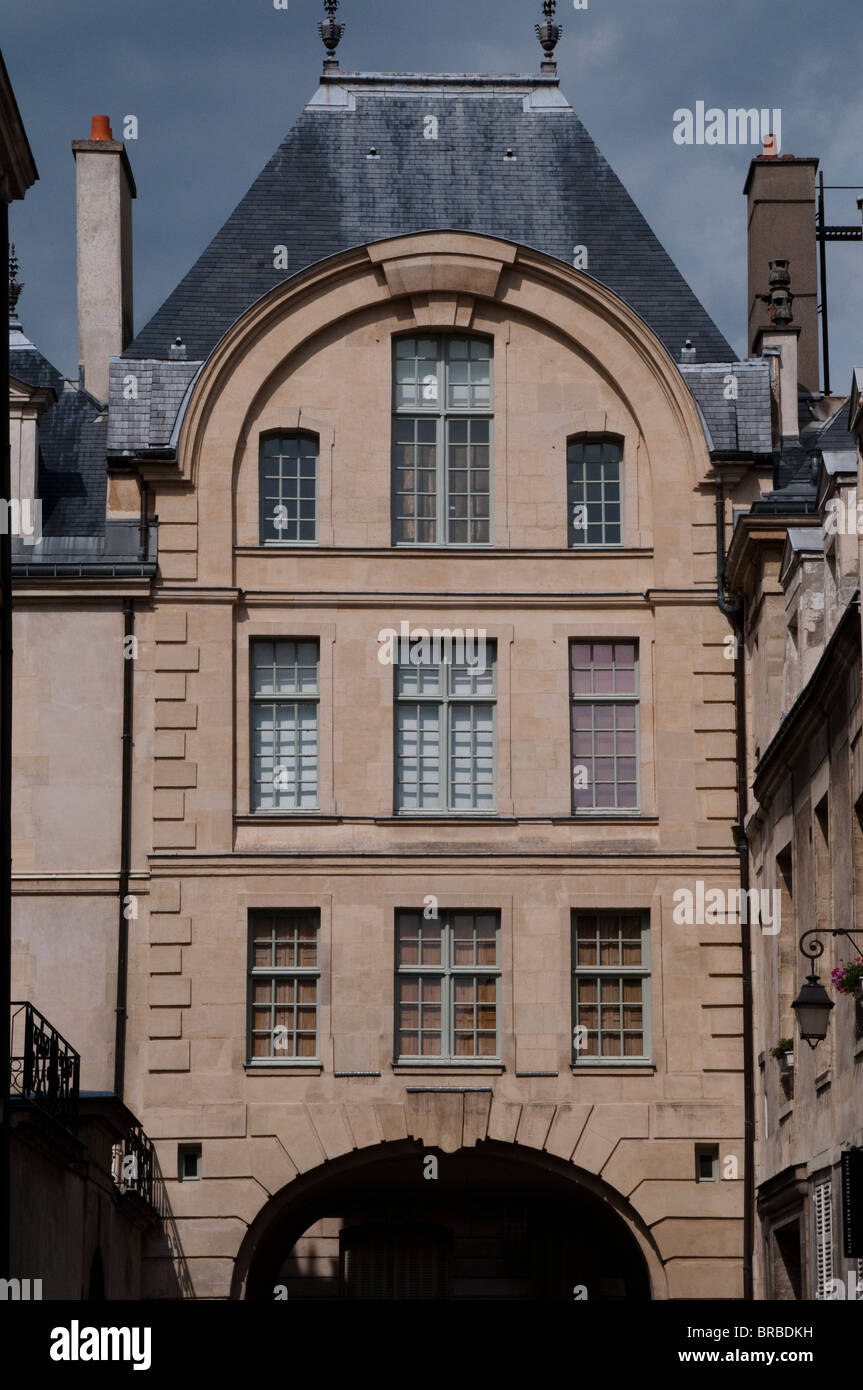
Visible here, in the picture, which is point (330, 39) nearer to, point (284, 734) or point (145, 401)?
point (145, 401)

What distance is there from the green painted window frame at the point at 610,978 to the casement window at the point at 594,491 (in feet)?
15.0

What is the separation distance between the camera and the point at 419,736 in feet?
101

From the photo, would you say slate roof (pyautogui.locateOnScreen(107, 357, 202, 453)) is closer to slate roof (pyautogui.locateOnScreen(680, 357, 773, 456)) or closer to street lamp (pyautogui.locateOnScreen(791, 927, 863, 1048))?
slate roof (pyautogui.locateOnScreen(680, 357, 773, 456))

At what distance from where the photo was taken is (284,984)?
98.5ft

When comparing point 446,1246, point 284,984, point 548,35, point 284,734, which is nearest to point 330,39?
point 548,35

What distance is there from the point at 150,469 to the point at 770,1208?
11308mm

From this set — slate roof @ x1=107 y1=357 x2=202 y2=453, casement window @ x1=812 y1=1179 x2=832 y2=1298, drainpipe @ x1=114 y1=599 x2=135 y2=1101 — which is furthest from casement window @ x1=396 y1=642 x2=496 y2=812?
casement window @ x1=812 y1=1179 x2=832 y2=1298

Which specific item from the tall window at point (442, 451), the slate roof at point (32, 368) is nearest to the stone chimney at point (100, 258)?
the slate roof at point (32, 368)

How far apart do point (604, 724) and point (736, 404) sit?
425cm

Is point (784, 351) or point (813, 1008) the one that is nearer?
point (813, 1008)
